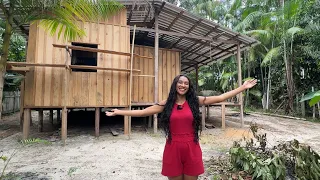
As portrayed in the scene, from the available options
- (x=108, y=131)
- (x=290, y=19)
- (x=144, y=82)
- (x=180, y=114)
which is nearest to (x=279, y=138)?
(x=144, y=82)

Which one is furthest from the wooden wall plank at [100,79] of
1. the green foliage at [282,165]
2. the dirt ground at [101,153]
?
the green foliage at [282,165]

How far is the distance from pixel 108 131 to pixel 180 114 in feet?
22.7

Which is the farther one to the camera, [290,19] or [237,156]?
[290,19]

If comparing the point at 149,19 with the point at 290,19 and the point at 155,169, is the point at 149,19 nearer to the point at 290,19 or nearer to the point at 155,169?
the point at 155,169

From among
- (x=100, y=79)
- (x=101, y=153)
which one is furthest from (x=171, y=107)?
(x=100, y=79)

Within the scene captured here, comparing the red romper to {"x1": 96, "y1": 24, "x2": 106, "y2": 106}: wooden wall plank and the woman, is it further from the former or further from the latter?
{"x1": 96, "y1": 24, "x2": 106, "y2": 106}: wooden wall plank

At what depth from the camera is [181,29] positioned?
974 cm

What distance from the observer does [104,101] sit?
7578 mm

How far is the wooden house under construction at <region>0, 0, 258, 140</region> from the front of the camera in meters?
6.87

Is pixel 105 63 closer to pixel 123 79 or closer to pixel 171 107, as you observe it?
pixel 123 79

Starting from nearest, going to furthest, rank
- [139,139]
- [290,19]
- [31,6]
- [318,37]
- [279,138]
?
A: [31,6]
[139,139]
[279,138]
[318,37]
[290,19]

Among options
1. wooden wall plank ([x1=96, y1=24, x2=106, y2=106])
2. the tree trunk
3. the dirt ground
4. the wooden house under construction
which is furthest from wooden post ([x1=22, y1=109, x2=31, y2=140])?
the tree trunk

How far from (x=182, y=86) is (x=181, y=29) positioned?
767cm

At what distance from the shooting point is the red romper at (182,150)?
2.41 meters
